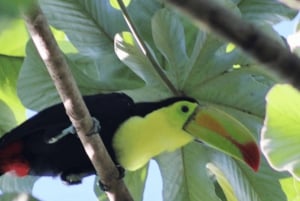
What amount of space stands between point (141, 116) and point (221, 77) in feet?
1.25

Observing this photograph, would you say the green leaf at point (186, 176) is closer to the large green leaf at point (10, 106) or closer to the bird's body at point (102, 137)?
the bird's body at point (102, 137)

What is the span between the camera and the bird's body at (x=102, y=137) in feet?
7.47

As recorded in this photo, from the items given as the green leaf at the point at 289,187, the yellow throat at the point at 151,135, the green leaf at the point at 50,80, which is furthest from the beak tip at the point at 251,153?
the green leaf at the point at 50,80

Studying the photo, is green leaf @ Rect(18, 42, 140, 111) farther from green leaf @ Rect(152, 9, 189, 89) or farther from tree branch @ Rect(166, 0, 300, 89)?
tree branch @ Rect(166, 0, 300, 89)

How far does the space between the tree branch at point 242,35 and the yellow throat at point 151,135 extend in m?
1.90

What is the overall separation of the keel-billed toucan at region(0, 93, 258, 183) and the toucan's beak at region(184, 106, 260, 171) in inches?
1.6

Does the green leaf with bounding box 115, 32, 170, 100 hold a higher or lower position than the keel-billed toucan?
higher

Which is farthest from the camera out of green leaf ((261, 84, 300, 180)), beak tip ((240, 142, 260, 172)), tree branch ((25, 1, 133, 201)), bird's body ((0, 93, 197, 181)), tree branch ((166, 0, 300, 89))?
bird's body ((0, 93, 197, 181))

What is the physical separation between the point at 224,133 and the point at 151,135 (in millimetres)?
304

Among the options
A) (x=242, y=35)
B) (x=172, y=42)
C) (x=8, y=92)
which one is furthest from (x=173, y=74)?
(x=242, y=35)

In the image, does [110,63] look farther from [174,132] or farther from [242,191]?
[242,191]

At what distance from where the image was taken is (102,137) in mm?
2369

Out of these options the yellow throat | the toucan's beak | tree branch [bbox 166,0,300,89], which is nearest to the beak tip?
the toucan's beak

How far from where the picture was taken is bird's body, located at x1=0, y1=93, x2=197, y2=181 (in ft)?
7.47
